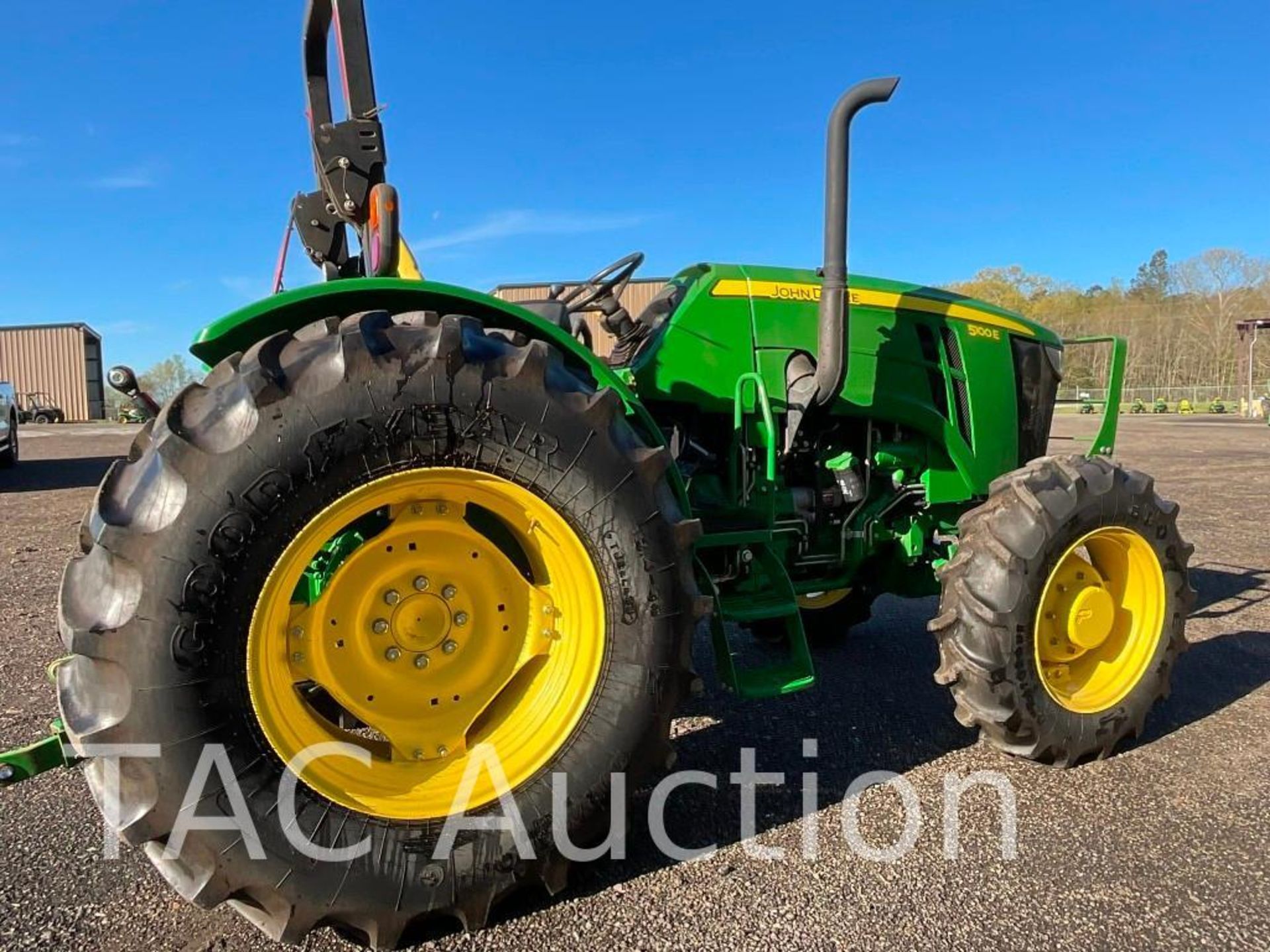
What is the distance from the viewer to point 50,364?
41.8 metres

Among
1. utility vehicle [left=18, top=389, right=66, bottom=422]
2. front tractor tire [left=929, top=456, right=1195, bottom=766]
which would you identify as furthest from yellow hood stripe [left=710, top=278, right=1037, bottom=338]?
utility vehicle [left=18, top=389, right=66, bottom=422]

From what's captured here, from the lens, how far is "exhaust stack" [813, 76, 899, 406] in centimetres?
285

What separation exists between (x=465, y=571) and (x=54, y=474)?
14.6m

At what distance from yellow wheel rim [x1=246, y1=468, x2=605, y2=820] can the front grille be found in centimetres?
274

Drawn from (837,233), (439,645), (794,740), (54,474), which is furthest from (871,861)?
(54,474)

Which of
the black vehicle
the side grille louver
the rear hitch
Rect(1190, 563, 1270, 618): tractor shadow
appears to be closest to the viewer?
the rear hitch

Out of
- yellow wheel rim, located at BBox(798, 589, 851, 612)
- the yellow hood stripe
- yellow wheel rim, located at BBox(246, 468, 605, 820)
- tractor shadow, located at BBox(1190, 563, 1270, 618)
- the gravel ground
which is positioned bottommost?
tractor shadow, located at BBox(1190, 563, 1270, 618)

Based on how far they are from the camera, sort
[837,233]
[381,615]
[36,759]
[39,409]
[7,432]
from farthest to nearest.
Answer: [39,409]
[7,432]
[837,233]
[381,615]
[36,759]

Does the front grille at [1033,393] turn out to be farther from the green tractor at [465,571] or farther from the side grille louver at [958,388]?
the green tractor at [465,571]

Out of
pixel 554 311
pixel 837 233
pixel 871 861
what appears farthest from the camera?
pixel 554 311

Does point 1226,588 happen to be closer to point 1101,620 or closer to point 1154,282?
point 1101,620

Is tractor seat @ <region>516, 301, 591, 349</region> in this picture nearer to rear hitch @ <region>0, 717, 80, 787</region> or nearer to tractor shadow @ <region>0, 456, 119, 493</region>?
rear hitch @ <region>0, 717, 80, 787</region>

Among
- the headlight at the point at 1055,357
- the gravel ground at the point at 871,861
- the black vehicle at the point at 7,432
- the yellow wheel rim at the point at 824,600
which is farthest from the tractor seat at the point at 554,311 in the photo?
the black vehicle at the point at 7,432

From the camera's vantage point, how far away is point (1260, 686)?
3857mm
